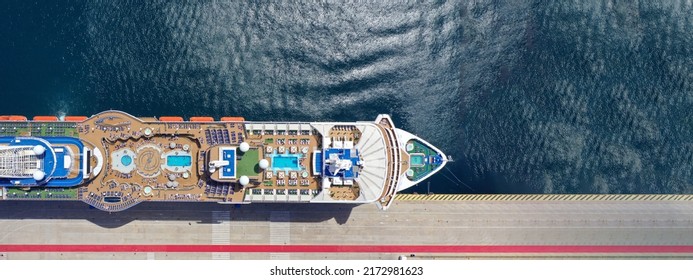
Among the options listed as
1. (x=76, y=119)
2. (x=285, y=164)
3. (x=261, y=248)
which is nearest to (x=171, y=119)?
(x=76, y=119)

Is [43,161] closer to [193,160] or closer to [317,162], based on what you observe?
[193,160]

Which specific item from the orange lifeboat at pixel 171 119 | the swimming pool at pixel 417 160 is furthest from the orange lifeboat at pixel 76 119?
the swimming pool at pixel 417 160

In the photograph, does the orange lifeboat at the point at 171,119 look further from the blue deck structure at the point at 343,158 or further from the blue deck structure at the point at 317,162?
the blue deck structure at the point at 343,158

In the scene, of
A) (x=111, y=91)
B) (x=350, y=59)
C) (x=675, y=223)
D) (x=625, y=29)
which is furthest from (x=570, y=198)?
(x=111, y=91)

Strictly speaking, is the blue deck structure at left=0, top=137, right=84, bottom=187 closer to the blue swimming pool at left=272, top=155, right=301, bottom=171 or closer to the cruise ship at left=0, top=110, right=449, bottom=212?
the cruise ship at left=0, top=110, right=449, bottom=212

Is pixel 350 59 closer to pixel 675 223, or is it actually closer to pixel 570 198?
pixel 570 198

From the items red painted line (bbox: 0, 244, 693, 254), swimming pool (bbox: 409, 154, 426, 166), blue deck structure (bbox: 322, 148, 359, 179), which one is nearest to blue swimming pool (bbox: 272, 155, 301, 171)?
blue deck structure (bbox: 322, 148, 359, 179)
